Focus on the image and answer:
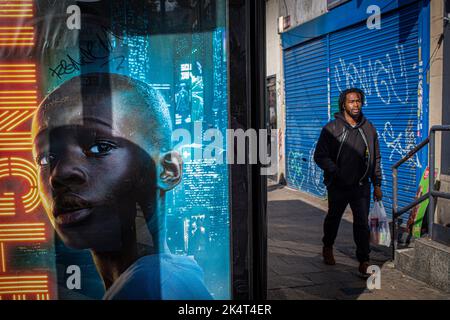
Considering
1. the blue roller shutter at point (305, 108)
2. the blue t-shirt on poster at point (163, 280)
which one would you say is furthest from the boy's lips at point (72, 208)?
the blue roller shutter at point (305, 108)

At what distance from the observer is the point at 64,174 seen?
2.53 m

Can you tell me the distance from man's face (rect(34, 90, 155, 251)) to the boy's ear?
62 mm

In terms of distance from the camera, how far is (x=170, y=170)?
254 centimetres

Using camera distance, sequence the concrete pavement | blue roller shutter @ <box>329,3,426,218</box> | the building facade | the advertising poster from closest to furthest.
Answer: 1. the advertising poster
2. the concrete pavement
3. the building facade
4. blue roller shutter @ <box>329,3,426,218</box>

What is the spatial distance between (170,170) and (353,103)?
10.3ft

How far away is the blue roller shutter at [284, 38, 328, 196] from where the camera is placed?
9.80 m

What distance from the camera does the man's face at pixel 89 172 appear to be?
2.51 metres

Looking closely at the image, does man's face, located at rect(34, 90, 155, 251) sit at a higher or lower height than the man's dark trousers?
higher

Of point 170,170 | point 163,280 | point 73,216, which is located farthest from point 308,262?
point 73,216

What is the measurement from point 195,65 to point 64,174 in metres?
0.98

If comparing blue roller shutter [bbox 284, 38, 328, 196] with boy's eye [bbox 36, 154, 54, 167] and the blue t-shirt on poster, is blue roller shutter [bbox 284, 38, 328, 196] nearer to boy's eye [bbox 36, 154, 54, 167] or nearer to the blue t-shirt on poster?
the blue t-shirt on poster

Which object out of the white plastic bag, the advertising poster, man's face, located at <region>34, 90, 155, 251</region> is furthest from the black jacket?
man's face, located at <region>34, 90, 155, 251</region>
